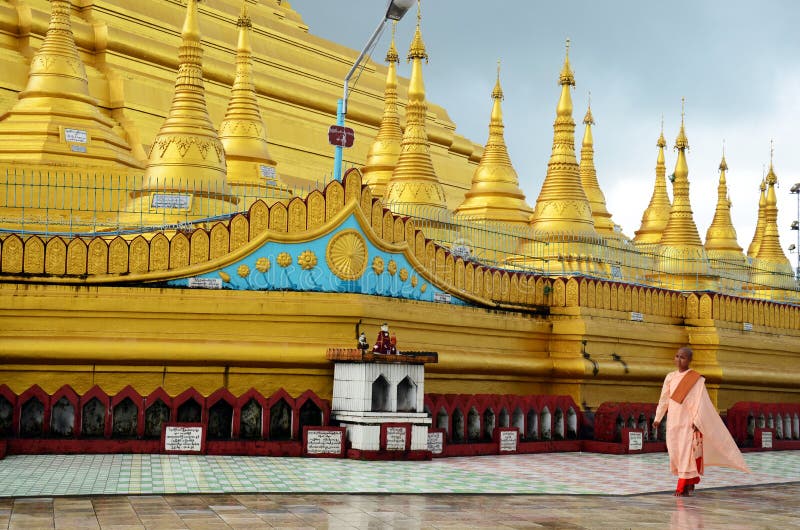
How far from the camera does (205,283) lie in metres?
15.1

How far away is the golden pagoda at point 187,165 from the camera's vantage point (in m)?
18.5

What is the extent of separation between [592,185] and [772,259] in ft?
19.4

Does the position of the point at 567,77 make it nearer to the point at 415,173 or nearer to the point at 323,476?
the point at 415,173

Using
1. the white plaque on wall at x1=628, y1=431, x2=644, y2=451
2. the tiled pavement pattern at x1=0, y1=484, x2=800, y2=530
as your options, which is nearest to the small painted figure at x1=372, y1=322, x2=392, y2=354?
the tiled pavement pattern at x1=0, y1=484, x2=800, y2=530

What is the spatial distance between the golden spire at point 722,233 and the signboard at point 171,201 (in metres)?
18.8

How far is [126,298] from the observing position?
582 inches

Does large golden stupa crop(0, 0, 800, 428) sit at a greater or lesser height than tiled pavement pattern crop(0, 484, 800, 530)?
greater

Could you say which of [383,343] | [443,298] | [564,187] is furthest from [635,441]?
[564,187]

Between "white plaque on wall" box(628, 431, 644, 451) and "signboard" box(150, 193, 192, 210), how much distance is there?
8.13 meters

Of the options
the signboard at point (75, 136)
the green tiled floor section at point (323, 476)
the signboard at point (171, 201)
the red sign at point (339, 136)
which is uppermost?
the signboard at point (75, 136)

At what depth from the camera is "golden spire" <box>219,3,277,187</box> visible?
23.2 meters

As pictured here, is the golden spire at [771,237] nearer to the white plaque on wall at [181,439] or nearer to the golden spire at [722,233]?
the golden spire at [722,233]

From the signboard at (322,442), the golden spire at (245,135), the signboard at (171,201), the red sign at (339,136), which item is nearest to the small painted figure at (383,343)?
the signboard at (322,442)

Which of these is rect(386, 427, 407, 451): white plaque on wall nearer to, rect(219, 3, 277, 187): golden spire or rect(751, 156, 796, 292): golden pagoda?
rect(219, 3, 277, 187): golden spire
